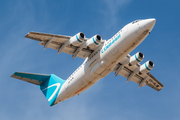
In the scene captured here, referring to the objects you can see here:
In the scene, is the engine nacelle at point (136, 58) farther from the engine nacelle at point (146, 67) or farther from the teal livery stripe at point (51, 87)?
the teal livery stripe at point (51, 87)

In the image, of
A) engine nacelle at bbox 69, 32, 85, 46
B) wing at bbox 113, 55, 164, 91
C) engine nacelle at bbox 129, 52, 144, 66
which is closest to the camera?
engine nacelle at bbox 69, 32, 85, 46

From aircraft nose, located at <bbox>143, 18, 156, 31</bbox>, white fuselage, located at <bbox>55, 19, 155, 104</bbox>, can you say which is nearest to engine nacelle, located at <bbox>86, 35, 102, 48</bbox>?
white fuselage, located at <bbox>55, 19, 155, 104</bbox>

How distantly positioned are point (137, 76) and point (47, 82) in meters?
8.15

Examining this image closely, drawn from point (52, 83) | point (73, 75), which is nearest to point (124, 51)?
point (73, 75)

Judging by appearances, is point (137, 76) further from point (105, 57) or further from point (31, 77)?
point (31, 77)

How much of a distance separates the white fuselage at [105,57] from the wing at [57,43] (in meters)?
0.66

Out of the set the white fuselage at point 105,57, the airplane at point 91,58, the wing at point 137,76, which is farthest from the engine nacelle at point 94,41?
the wing at point 137,76

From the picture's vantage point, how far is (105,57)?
1858cm

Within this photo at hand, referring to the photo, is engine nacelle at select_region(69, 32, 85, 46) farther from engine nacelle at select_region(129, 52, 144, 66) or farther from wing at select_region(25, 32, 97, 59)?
engine nacelle at select_region(129, 52, 144, 66)

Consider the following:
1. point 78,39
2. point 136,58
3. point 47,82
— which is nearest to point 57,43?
point 78,39

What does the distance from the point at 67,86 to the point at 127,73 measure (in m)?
5.79

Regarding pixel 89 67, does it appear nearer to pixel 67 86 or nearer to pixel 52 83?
pixel 67 86

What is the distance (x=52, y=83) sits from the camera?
2345 cm

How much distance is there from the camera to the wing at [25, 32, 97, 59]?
61.8 ft
